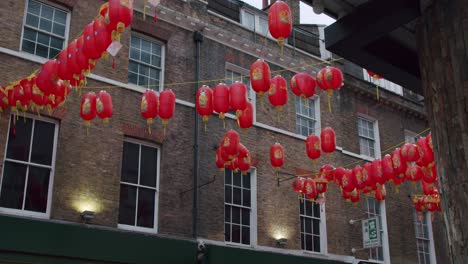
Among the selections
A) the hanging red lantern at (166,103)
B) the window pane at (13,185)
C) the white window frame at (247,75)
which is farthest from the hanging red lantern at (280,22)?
the white window frame at (247,75)

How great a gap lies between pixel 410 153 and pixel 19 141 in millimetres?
8575

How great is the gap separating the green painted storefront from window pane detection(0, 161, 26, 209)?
0.78m

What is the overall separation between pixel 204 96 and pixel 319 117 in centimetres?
880

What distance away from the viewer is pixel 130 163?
44.3ft

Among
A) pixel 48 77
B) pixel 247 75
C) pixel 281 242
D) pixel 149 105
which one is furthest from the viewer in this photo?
pixel 247 75

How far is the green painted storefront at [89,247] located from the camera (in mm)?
10781

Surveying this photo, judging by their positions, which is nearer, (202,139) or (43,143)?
(43,143)

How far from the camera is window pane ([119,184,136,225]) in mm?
13008

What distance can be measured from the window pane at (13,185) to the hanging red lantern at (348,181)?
7532 mm

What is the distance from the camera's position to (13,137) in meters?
11.9

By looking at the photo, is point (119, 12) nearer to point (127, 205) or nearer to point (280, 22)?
point (280, 22)

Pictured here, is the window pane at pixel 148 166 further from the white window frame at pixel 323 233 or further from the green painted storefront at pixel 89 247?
the white window frame at pixel 323 233

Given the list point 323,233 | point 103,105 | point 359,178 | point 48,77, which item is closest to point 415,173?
point 359,178

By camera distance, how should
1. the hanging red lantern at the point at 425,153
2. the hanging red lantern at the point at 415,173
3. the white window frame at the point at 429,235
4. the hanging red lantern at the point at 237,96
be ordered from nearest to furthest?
the hanging red lantern at the point at 237,96 → the hanging red lantern at the point at 425,153 → the hanging red lantern at the point at 415,173 → the white window frame at the point at 429,235
